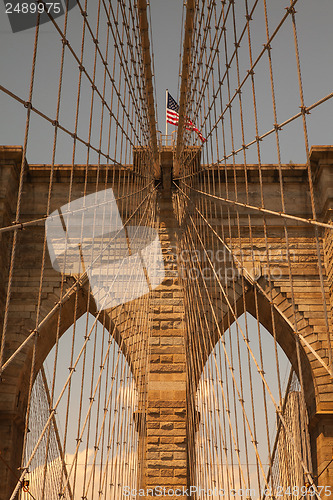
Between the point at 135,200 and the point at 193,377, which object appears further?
the point at 135,200

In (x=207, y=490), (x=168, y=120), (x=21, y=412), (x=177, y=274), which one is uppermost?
(x=168, y=120)

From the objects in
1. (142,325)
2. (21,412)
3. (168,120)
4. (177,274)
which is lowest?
(21,412)

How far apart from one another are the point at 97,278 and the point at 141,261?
84cm

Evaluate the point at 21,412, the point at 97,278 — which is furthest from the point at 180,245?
the point at 21,412

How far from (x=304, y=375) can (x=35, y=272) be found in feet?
16.3

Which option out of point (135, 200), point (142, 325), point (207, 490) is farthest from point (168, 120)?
point (207, 490)

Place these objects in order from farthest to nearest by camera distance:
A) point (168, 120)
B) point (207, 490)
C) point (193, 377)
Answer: point (168, 120), point (193, 377), point (207, 490)

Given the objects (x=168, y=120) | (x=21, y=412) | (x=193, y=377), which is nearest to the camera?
(x=193, y=377)

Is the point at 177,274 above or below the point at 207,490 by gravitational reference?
above

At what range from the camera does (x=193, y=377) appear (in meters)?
10.6

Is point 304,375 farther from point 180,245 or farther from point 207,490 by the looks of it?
point 207,490

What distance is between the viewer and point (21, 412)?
37.6ft

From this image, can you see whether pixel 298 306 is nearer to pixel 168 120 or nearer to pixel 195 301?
pixel 195 301

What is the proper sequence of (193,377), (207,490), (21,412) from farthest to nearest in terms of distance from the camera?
1. (21,412)
2. (193,377)
3. (207,490)
